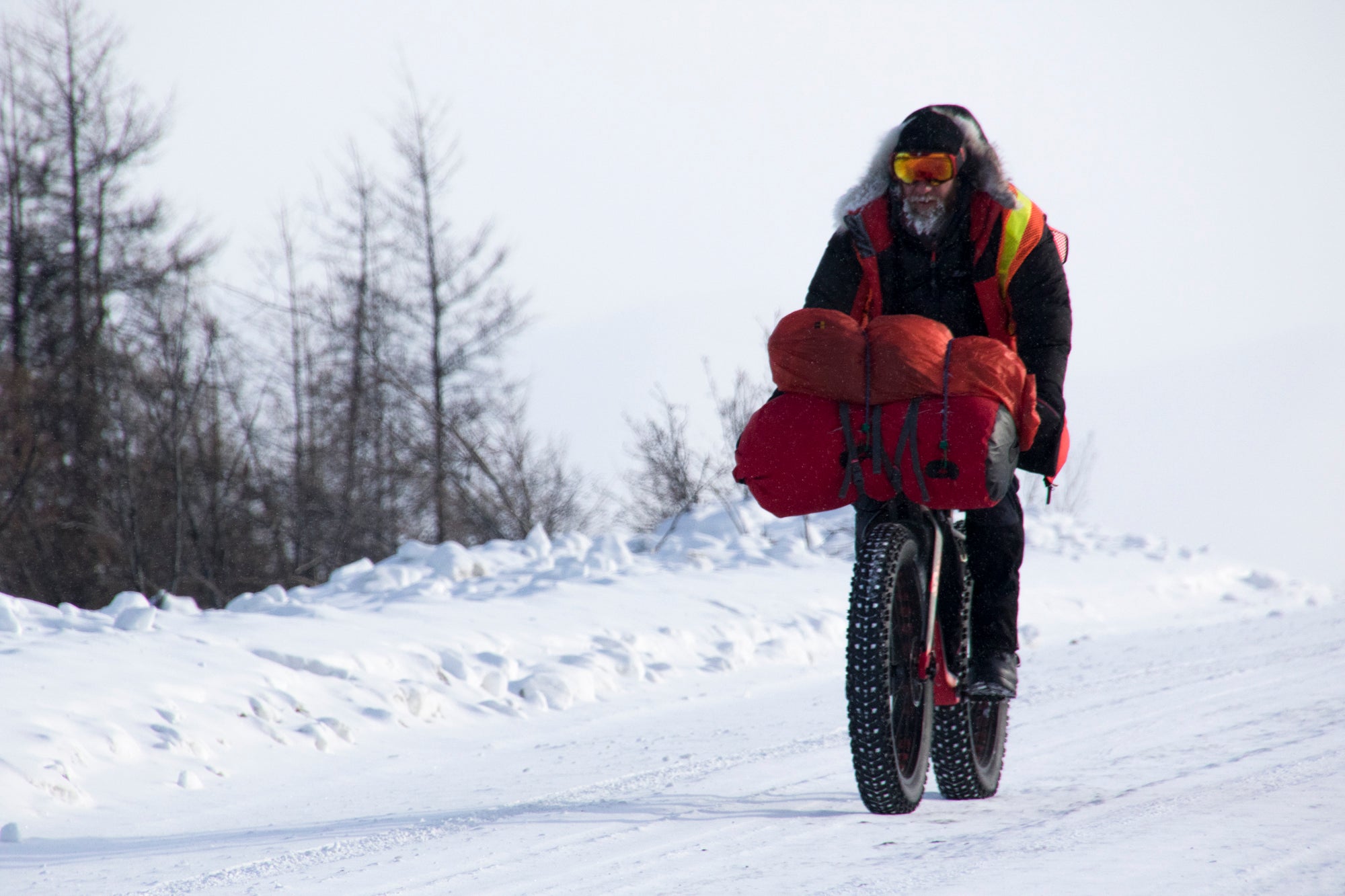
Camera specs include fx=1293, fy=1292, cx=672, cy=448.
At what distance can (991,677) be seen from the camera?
3191 mm

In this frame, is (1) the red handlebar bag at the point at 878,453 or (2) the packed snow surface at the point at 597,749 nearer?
(2) the packed snow surface at the point at 597,749

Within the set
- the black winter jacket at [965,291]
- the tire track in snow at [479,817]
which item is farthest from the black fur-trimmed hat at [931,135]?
the tire track in snow at [479,817]

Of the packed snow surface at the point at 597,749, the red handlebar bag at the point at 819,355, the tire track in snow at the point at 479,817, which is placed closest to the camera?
the packed snow surface at the point at 597,749

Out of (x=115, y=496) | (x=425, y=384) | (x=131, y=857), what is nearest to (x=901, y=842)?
(x=131, y=857)

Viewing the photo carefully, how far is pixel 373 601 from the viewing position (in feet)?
23.5

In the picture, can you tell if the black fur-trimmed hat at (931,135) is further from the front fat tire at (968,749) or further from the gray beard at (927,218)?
the front fat tire at (968,749)

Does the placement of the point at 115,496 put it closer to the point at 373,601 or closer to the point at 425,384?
the point at 425,384

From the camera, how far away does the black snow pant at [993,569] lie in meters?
3.21

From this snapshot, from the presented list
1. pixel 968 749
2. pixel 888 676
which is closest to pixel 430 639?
pixel 968 749

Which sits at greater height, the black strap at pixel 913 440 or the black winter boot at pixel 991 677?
the black strap at pixel 913 440

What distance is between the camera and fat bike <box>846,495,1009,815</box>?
112 inches

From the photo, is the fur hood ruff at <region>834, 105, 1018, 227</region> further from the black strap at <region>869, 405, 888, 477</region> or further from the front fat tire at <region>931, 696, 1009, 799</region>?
the front fat tire at <region>931, 696, 1009, 799</region>

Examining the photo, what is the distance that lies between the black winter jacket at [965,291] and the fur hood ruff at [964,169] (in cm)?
5

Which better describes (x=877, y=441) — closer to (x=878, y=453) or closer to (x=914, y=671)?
(x=878, y=453)
